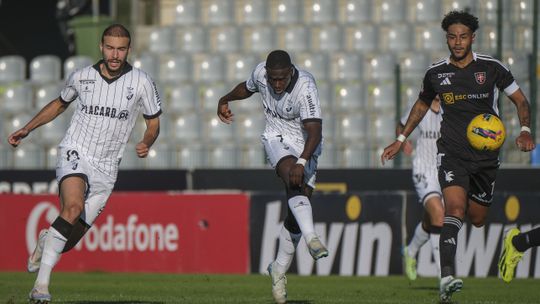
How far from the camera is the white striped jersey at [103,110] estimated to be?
1096 centimetres

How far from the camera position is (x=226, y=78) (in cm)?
2675

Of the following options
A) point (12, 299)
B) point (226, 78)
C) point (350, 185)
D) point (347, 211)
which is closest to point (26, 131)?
point (12, 299)

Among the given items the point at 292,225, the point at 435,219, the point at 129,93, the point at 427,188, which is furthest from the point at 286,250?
the point at 427,188

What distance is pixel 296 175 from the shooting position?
10.5 meters

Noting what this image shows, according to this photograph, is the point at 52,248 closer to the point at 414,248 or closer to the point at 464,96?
the point at 464,96

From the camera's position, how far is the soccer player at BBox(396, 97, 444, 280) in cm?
1552

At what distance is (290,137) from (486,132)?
1814mm

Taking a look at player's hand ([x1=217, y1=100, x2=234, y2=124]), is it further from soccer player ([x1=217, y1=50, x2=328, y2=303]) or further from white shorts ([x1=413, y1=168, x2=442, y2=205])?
white shorts ([x1=413, y1=168, x2=442, y2=205])

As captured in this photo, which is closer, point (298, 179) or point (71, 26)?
point (298, 179)

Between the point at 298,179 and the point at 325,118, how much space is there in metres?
14.3

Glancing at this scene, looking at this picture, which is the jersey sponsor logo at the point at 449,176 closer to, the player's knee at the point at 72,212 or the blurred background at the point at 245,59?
the player's knee at the point at 72,212

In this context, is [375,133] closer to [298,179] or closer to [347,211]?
[347,211]

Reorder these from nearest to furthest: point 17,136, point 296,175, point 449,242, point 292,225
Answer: point 296,175 → point 449,242 → point 17,136 → point 292,225

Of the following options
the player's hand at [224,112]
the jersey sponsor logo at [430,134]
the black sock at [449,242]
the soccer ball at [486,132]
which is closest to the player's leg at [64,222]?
the player's hand at [224,112]
